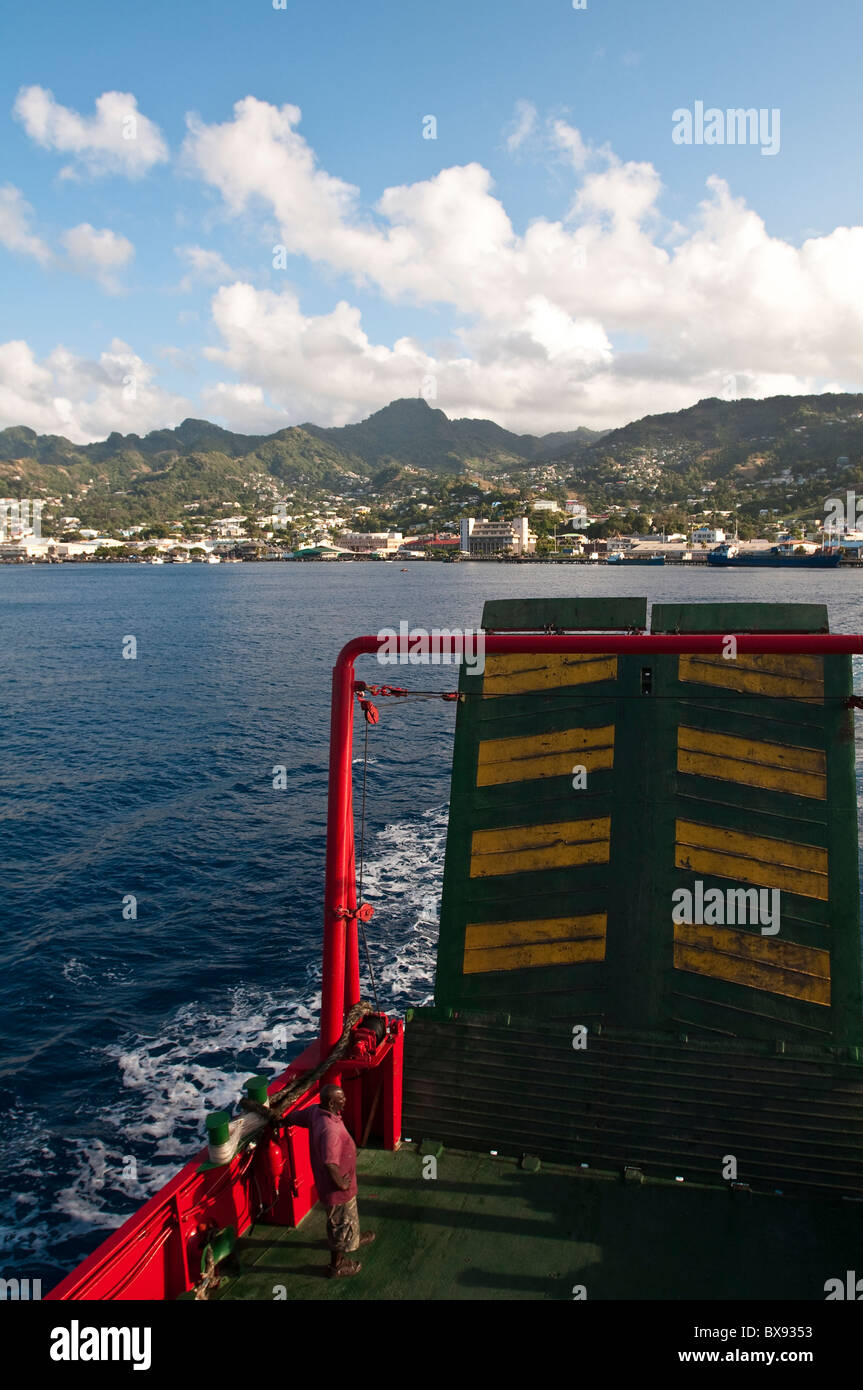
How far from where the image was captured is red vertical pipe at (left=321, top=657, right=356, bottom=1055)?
387 inches

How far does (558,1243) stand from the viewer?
8.62 meters

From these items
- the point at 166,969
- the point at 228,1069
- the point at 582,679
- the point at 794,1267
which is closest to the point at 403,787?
the point at 166,969

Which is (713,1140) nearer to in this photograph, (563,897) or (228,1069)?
(563,897)

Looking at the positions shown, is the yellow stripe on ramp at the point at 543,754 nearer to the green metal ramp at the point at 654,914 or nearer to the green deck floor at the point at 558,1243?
the green metal ramp at the point at 654,914

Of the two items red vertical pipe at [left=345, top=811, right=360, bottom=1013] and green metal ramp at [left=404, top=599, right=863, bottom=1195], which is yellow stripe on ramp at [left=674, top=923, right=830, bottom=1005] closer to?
green metal ramp at [left=404, top=599, right=863, bottom=1195]

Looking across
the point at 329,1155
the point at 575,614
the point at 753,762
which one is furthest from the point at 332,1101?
the point at 575,614

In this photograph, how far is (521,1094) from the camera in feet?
32.3

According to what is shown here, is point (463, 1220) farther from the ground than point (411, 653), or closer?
closer

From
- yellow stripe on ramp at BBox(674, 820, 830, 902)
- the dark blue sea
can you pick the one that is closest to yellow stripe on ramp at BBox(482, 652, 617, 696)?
yellow stripe on ramp at BBox(674, 820, 830, 902)

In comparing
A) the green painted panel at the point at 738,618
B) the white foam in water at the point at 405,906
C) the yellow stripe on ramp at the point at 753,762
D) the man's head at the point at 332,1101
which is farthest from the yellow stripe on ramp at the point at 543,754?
the white foam in water at the point at 405,906

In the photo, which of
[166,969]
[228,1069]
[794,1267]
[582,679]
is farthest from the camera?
[166,969]

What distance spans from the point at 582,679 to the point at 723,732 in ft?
7.29

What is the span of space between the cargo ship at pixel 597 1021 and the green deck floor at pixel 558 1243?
0.03m
